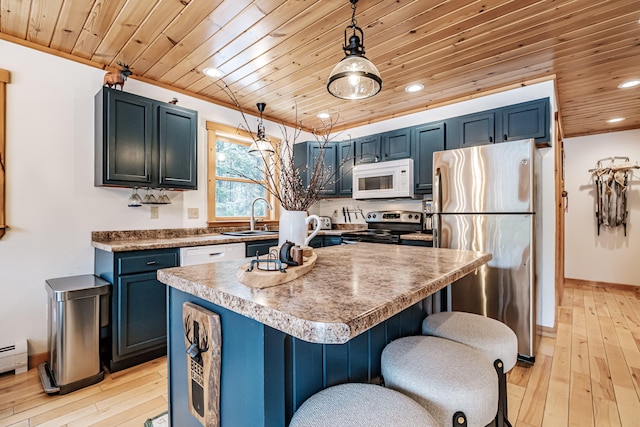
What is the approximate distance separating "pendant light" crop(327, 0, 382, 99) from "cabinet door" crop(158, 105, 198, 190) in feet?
5.83

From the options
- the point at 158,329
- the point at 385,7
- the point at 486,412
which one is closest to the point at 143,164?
the point at 158,329

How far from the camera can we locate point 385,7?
74.5 inches

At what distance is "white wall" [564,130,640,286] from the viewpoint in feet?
14.4

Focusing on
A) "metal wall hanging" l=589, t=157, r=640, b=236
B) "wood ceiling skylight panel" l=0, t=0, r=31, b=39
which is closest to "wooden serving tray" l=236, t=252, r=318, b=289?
"wood ceiling skylight panel" l=0, t=0, r=31, b=39

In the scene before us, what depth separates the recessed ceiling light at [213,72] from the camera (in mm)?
2727

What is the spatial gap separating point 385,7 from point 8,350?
3517 millimetres

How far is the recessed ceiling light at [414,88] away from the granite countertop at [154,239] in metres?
2.13

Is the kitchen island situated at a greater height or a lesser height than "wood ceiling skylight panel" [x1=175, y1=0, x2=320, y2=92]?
lesser

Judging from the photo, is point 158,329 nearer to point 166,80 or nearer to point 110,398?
point 110,398

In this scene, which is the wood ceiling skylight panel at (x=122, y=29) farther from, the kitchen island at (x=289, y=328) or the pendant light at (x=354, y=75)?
the kitchen island at (x=289, y=328)

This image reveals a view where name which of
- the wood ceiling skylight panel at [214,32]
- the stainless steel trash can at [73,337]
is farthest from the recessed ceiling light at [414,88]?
the stainless steel trash can at [73,337]

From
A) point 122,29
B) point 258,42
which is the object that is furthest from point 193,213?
point 258,42

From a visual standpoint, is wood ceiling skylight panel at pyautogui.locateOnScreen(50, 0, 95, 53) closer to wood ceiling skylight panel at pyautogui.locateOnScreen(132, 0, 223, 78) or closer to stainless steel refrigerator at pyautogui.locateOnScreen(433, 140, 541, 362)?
wood ceiling skylight panel at pyautogui.locateOnScreen(132, 0, 223, 78)

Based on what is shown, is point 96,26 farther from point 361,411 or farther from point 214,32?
point 361,411
